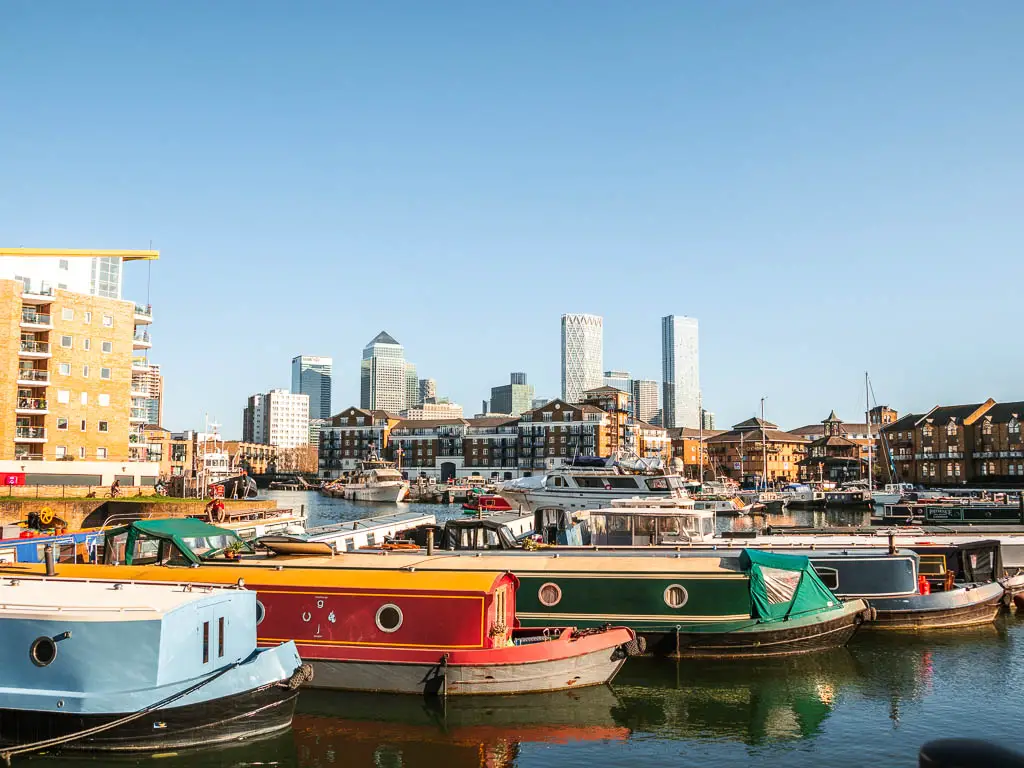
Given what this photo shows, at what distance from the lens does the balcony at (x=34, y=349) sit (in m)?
65.3

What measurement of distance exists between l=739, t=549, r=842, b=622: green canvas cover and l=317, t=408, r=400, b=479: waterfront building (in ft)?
504

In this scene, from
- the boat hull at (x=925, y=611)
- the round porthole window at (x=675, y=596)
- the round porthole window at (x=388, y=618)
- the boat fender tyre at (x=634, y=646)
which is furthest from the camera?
the boat hull at (x=925, y=611)

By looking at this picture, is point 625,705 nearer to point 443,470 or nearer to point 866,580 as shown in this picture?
point 866,580

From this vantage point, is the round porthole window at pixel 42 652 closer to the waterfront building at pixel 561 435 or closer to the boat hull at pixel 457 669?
the boat hull at pixel 457 669

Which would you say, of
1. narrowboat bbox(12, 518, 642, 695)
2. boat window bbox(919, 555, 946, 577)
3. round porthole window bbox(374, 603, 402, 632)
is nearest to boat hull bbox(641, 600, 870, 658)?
narrowboat bbox(12, 518, 642, 695)

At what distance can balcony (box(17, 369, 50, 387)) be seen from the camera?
6556 centimetres

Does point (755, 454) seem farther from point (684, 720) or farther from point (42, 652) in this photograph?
point (42, 652)

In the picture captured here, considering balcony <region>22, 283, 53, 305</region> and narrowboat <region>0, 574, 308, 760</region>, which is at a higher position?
balcony <region>22, 283, 53, 305</region>

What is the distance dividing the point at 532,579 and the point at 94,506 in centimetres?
4233

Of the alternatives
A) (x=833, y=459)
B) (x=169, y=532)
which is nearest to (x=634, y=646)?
(x=169, y=532)

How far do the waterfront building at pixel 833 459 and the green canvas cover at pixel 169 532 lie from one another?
135 metres

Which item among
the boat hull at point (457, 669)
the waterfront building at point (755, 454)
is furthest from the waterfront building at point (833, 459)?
the boat hull at point (457, 669)

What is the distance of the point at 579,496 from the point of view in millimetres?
64312

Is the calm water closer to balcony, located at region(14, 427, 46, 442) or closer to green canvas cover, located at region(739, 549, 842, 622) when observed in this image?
green canvas cover, located at region(739, 549, 842, 622)
